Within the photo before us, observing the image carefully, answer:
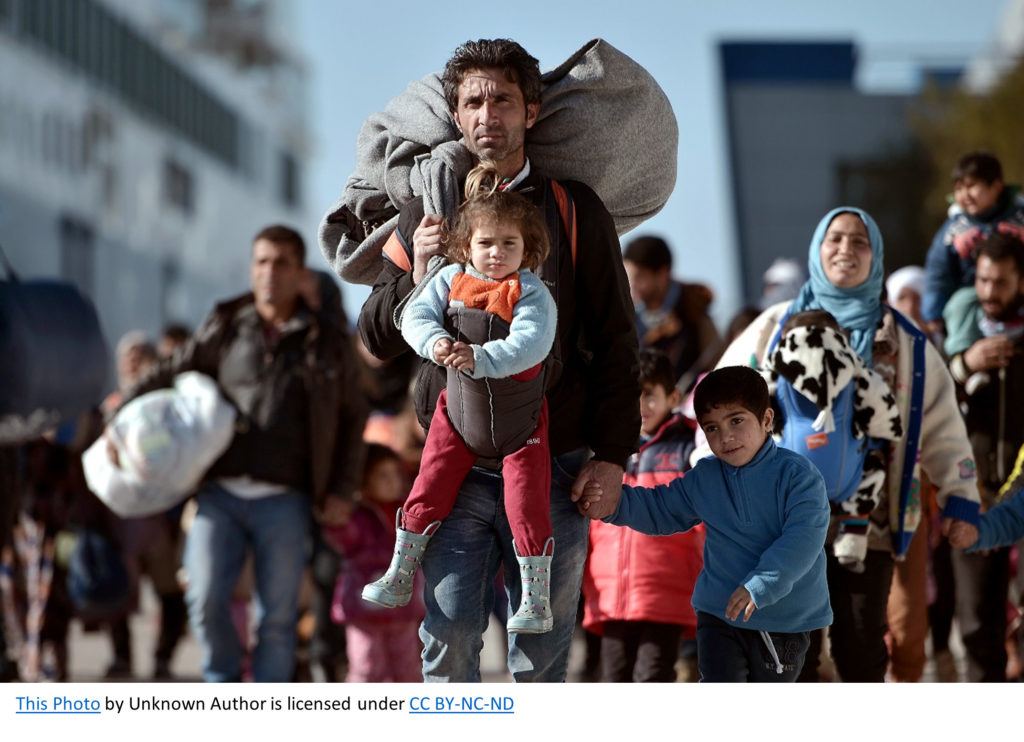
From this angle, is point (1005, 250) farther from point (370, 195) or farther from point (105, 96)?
point (105, 96)

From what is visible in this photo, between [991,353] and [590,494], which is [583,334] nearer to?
[590,494]

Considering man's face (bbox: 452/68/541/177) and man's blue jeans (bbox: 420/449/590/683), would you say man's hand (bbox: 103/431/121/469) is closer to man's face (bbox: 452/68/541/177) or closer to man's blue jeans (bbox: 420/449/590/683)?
man's blue jeans (bbox: 420/449/590/683)

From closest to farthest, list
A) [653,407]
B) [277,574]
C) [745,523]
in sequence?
1. [745,523]
2. [653,407]
3. [277,574]

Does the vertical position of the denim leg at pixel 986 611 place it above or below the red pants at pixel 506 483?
below

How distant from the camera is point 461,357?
376 centimetres

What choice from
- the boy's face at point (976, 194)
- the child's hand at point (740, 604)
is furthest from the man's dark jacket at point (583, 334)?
the boy's face at point (976, 194)

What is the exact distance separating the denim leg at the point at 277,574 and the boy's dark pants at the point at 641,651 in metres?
1.67

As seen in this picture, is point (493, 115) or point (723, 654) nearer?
point (493, 115)

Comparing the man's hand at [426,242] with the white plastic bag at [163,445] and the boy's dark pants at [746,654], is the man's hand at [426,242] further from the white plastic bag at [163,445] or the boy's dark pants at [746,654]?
the white plastic bag at [163,445]

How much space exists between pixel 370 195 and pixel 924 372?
205 cm

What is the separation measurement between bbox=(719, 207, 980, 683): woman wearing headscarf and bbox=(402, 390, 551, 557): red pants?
1356mm

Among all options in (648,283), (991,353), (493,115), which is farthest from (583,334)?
(648,283)

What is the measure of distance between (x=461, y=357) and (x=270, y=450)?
3.27 m

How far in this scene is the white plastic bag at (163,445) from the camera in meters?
6.87
